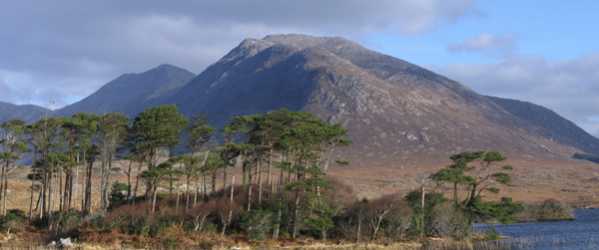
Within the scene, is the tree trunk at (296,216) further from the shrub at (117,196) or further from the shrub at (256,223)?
the shrub at (117,196)

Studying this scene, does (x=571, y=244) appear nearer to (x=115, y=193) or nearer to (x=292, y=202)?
(x=292, y=202)

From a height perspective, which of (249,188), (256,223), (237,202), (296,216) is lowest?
(256,223)

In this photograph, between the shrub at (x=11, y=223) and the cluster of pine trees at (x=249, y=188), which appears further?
the shrub at (x=11, y=223)

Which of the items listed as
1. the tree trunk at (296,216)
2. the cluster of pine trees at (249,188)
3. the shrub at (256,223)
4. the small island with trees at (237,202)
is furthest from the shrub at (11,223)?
the tree trunk at (296,216)

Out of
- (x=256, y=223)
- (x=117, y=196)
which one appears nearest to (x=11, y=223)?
(x=117, y=196)

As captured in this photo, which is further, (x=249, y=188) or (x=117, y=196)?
(x=117, y=196)

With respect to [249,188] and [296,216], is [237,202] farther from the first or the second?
[296,216]

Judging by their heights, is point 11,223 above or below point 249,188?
below

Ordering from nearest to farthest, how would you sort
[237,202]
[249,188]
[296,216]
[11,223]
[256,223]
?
1. [256,223]
2. [296,216]
3. [249,188]
4. [11,223]
5. [237,202]

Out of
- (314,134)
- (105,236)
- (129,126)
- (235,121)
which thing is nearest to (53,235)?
(105,236)

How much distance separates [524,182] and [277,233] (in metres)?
142

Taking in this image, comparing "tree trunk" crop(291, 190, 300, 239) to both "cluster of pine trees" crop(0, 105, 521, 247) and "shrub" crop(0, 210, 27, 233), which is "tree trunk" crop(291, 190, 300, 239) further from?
"shrub" crop(0, 210, 27, 233)

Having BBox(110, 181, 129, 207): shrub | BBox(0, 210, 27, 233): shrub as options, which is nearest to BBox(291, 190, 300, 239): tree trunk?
BBox(110, 181, 129, 207): shrub

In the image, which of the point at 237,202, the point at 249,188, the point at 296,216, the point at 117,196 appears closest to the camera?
the point at 296,216
